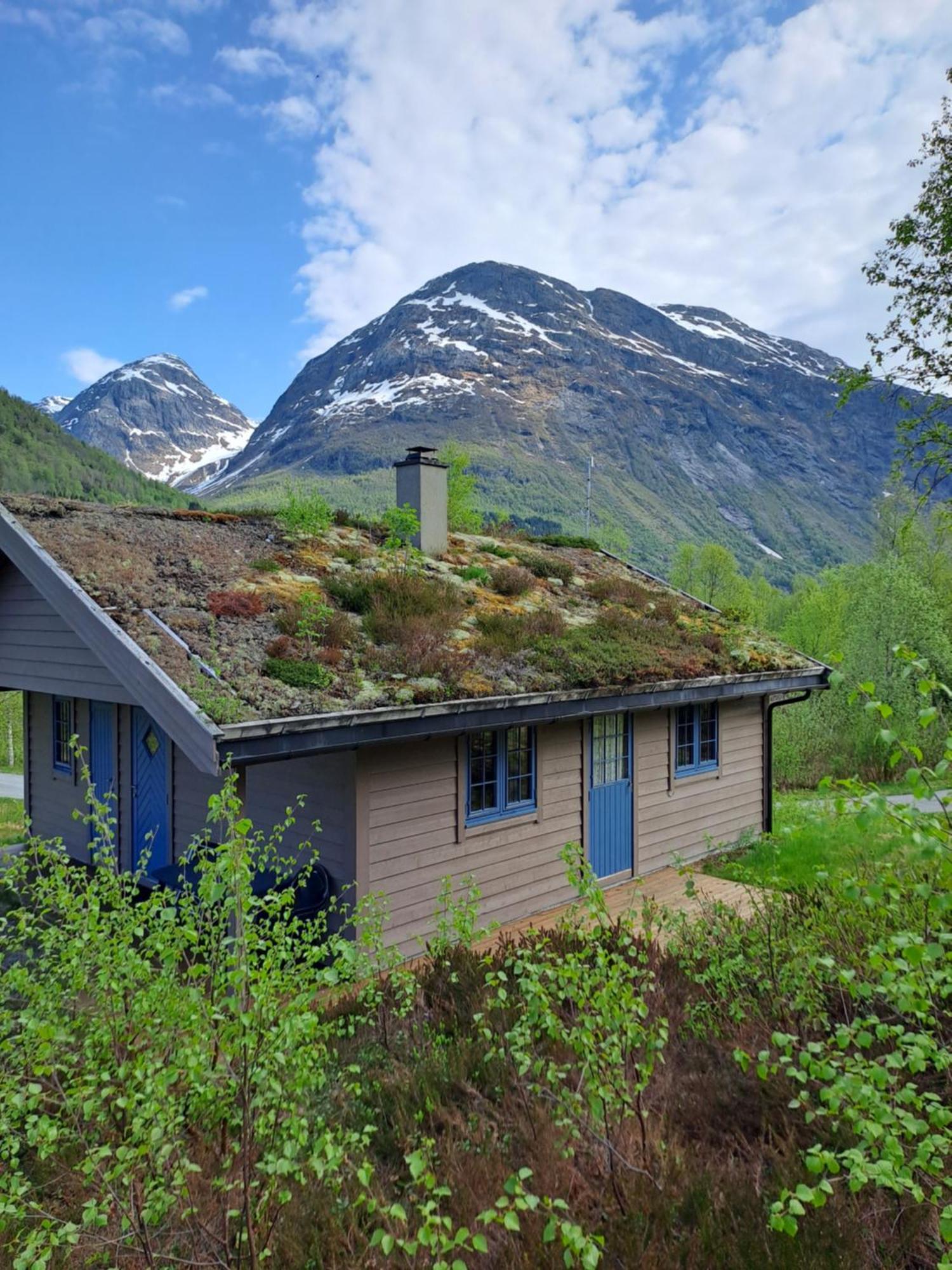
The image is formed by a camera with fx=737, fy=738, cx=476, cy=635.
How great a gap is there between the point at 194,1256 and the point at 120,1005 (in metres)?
0.97

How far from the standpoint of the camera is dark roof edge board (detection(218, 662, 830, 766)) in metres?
Answer: 5.54

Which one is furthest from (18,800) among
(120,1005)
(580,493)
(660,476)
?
(660,476)

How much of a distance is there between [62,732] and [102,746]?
1120 millimetres

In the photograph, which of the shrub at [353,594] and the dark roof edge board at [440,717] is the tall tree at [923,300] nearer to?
the dark roof edge board at [440,717]

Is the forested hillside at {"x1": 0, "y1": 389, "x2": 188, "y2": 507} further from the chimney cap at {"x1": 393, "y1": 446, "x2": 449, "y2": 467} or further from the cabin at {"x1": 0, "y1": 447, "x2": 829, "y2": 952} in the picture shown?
the cabin at {"x1": 0, "y1": 447, "x2": 829, "y2": 952}

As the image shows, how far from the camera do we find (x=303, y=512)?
1077cm

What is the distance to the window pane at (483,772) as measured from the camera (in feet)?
25.6

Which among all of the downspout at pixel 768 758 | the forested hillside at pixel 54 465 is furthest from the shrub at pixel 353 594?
the forested hillside at pixel 54 465

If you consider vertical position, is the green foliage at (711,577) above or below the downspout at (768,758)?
above

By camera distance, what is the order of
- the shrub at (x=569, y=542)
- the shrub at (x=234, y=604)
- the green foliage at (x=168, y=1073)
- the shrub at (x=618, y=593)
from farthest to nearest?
the shrub at (x=569, y=542) < the shrub at (x=618, y=593) < the shrub at (x=234, y=604) < the green foliage at (x=168, y=1073)

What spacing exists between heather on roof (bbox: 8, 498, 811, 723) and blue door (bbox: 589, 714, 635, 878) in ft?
3.30

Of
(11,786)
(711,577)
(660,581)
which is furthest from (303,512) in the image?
(711,577)

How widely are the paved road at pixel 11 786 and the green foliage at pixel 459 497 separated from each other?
14.4 meters

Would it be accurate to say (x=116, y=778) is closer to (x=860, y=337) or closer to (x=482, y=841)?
(x=482, y=841)
